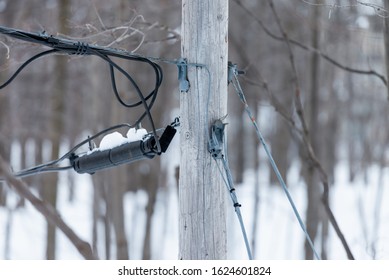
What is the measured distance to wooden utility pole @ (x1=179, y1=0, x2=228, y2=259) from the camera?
3895 millimetres

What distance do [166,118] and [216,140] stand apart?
17.4 m

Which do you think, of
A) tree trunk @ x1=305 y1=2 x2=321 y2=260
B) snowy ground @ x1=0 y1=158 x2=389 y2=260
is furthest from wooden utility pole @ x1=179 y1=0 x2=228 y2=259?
snowy ground @ x1=0 y1=158 x2=389 y2=260

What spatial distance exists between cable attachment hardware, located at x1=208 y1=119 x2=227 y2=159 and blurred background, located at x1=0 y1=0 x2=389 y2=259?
224 centimetres

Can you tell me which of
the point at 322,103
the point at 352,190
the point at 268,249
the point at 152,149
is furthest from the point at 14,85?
the point at 352,190

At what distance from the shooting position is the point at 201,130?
12.8 ft

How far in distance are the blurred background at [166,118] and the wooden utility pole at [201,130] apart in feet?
6.62

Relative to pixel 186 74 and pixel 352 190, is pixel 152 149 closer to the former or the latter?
pixel 186 74

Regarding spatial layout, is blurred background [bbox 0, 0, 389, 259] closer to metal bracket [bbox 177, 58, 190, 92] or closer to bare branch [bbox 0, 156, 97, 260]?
metal bracket [bbox 177, 58, 190, 92]

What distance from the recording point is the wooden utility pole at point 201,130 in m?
3.89

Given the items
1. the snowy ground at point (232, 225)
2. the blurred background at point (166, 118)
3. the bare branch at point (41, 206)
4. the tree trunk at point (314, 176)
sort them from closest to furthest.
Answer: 1. the bare branch at point (41, 206)
2. the blurred background at point (166, 118)
3. the tree trunk at point (314, 176)
4. the snowy ground at point (232, 225)

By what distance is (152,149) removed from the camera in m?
4.23

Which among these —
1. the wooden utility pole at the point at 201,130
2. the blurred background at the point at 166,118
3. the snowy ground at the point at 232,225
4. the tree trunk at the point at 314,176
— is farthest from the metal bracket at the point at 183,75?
the snowy ground at the point at 232,225

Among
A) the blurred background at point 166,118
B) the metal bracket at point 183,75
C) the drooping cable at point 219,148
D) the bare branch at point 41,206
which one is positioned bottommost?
the bare branch at point 41,206

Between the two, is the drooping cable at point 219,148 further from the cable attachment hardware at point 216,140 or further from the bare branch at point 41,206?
the bare branch at point 41,206
